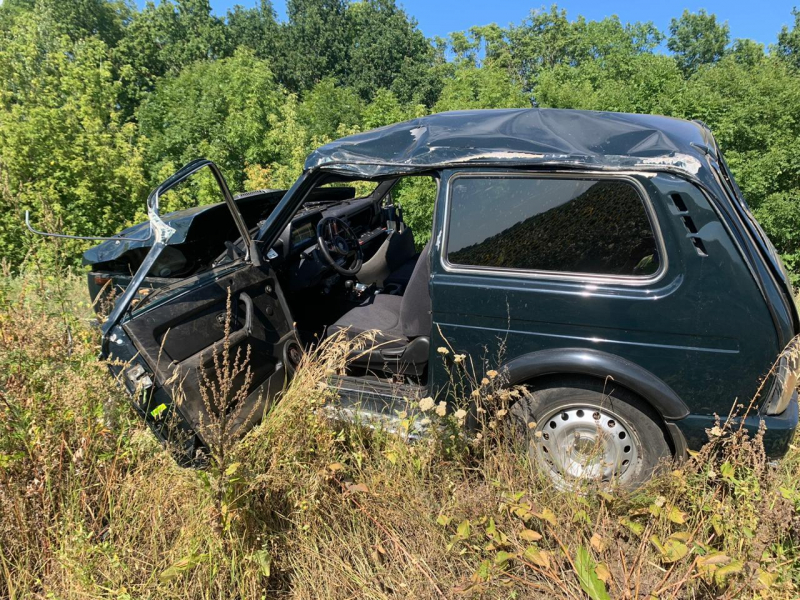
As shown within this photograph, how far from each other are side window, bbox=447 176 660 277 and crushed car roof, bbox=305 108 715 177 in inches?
4.5

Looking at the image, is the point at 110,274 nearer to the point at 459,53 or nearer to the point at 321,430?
the point at 321,430

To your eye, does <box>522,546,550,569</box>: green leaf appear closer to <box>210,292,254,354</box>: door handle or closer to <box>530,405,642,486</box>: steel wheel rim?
<box>530,405,642,486</box>: steel wheel rim

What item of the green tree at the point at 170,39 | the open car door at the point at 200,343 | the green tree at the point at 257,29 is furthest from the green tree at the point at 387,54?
the open car door at the point at 200,343

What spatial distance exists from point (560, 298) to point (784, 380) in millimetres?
994

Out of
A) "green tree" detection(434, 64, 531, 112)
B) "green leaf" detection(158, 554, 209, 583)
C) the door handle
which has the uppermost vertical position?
"green tree" detection(434, 64, 531, 112)

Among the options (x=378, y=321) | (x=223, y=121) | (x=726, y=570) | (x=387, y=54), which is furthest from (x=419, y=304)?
(x=387, y=54)

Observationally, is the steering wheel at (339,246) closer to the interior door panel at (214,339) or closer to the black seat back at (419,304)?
the interior door panel at (214,339)

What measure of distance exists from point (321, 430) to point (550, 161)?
172 cm

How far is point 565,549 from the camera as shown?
5.96 feet

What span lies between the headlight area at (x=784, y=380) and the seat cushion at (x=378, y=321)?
6.16 ft

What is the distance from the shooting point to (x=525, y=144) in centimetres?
238

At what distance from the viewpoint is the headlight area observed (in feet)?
6.74

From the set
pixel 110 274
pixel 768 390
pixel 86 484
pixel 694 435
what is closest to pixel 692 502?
pixel 694 435

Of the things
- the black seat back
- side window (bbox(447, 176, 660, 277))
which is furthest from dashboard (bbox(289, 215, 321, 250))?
side window (bbox(447, 176, 660, 277))
